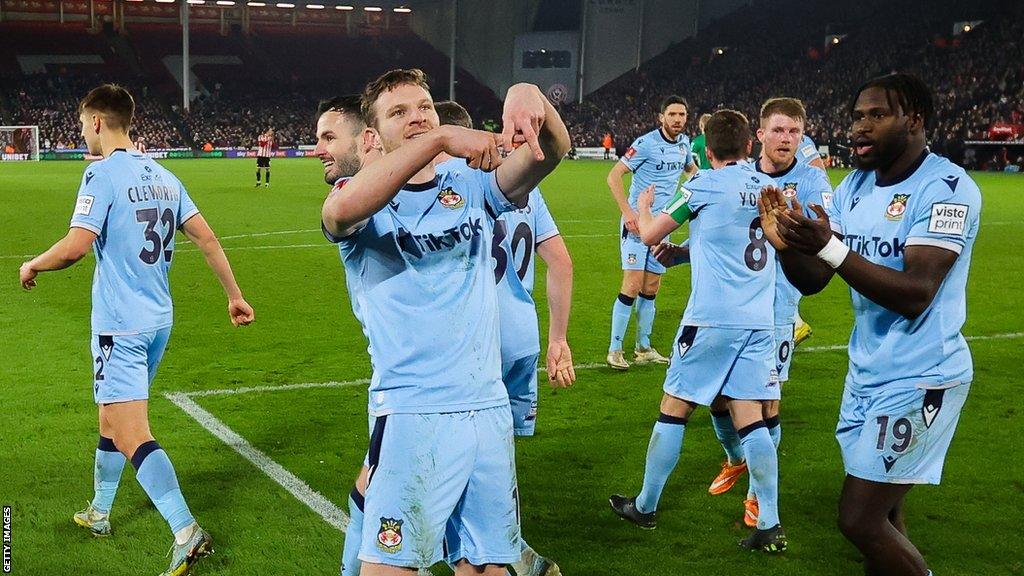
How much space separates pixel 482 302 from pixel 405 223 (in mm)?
384

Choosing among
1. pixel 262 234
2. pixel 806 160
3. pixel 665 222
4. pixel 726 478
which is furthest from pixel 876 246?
pixel 262 234

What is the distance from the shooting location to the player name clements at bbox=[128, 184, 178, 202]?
507cm

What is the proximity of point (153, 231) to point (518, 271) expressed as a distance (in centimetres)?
186

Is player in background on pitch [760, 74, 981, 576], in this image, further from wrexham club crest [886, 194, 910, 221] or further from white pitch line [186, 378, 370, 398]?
white pitch line [186, 378, 370, 398]

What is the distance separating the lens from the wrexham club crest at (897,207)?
375 cm

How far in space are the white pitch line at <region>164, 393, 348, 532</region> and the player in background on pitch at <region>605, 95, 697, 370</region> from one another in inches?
139

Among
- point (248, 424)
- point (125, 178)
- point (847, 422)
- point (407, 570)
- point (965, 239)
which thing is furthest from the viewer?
point (248, 424)

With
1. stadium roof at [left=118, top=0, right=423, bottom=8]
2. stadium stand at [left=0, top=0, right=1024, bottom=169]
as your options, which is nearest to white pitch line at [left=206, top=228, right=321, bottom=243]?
stadium stand at [left=0, top=0, right=1024, bottom=169]

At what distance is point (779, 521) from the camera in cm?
558

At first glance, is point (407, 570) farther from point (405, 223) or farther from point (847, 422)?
point (847, 422)

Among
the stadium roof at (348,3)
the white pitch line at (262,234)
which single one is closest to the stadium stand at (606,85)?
the stadium roof at (348,3)

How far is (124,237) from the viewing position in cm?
505

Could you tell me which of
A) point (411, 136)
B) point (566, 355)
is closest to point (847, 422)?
point (566, 355)

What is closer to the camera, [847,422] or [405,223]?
[405,223]
